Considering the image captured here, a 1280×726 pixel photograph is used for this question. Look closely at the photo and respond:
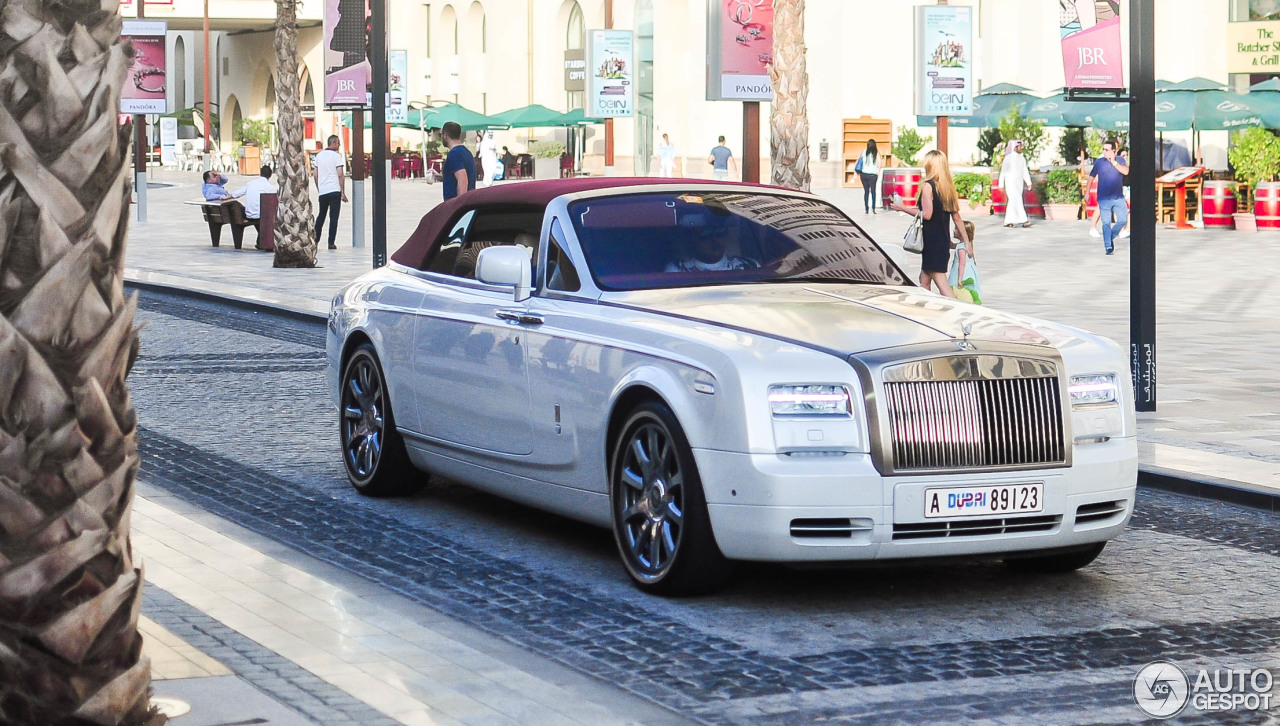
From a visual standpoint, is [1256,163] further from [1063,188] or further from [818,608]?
[818,608]

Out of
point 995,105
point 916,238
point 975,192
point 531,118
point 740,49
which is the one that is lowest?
point 916,238

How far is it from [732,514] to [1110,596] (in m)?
1.55

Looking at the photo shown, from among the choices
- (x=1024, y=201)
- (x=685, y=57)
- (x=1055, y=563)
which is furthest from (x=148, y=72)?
(x=1055, y=563)

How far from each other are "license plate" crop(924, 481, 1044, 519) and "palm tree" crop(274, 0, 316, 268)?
20.9 m

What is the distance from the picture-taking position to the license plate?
21.4 ft

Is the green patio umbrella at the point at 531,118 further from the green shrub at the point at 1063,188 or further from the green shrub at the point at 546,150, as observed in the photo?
the green shrub at the point at 1063,188

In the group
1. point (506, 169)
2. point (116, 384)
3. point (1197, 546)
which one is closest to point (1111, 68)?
point (1197, 546)

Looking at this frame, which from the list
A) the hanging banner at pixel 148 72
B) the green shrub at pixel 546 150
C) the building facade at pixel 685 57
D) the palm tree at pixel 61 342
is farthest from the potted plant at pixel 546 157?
A: the palm tree at pixel 61 342

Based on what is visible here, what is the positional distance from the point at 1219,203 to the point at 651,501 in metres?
31.8

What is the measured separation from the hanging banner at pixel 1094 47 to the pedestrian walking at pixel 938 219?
315 cm

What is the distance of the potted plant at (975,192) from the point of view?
43000 mm

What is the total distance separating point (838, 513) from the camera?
6434 millimetres

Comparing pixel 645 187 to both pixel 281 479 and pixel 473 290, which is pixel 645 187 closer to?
pixel 473 290

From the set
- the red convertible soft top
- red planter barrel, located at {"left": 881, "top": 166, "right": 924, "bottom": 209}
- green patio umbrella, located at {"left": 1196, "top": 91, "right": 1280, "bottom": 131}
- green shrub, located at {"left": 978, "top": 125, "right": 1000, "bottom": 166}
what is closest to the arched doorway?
green shrub, located at {"left": 978, "top": 125, "right": 1000, "bottom": 166}
